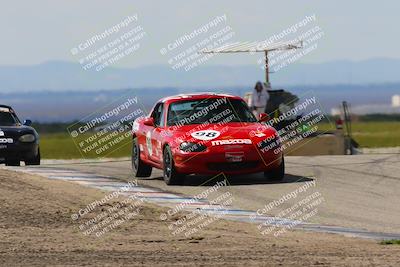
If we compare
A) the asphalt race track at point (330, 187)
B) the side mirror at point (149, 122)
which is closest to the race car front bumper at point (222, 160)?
the asphalt race track at point (330, 187)

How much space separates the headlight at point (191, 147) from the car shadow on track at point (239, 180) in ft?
2.58

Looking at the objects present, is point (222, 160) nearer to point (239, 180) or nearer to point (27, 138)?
point (239, 180)

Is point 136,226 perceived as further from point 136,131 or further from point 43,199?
point 136,131

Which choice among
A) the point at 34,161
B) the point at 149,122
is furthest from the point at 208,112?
the point at 34,161

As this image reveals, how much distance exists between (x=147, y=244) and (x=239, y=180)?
7233mm

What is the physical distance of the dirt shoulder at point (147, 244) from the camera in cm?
988

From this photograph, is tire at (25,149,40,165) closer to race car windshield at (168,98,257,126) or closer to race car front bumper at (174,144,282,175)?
race car windshield at (168,98,257,126)

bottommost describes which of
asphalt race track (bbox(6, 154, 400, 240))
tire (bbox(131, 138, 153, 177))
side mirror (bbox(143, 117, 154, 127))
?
asphalt race track (bbox(6, 154, 400, 240))

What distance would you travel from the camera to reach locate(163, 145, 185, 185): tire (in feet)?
56.7

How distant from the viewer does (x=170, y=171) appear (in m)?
17.4

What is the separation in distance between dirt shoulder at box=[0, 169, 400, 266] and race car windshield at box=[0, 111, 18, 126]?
27.7ft

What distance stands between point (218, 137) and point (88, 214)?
4042 mm

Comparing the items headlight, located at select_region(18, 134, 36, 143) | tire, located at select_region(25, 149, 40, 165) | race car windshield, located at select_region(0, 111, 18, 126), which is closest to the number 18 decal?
headlight, located at select_region(18, 134, 36, 143)

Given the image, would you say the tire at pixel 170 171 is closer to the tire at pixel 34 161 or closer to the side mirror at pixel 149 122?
the side mirror at pixel 149 122
